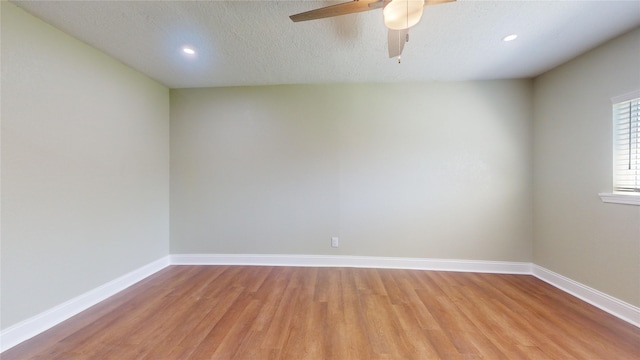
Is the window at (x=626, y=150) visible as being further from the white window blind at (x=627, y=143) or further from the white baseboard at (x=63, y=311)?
the white baseboard at (x=63, y=311)

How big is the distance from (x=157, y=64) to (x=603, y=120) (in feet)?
14.5

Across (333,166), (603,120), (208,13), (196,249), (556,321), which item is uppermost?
(208,13)

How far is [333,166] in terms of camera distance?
10.00 ft

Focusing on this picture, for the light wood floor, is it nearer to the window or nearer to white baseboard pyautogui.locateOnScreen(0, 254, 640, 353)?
white baseboard pyautogui.locateOnScreen(0, 254, 640, 353)

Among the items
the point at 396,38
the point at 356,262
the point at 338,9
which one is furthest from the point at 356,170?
the point at 338,9

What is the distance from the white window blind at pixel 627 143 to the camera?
1.90 meters

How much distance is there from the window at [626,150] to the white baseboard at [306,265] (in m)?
0.92

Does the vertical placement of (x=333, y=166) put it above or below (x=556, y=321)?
above

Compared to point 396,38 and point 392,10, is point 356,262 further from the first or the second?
A: point 392,10

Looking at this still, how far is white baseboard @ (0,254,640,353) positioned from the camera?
1755mm

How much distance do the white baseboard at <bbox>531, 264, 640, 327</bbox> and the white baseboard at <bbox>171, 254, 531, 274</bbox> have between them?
0.22 m

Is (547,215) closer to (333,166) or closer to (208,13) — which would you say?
(333,166)

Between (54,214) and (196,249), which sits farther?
(196,249)

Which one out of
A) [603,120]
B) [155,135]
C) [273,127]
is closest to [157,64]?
[155,135]
